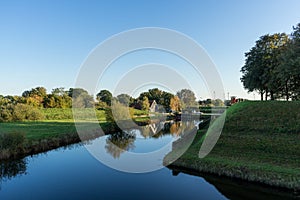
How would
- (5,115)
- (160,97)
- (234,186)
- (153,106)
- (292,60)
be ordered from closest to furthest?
(234,186) → (292,60) → (5,115) → (153,106) → (160,97)

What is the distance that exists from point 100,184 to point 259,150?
37.8ft

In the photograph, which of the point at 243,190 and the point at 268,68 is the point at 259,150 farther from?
the point at 268,68

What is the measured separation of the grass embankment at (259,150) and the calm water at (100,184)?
34.2 inches

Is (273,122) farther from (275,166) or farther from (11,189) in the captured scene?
(11,189)

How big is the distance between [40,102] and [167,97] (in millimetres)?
42215

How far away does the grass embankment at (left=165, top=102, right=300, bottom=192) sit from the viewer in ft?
41.8

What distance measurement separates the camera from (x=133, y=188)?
13.2m

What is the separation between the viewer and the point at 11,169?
633 inches

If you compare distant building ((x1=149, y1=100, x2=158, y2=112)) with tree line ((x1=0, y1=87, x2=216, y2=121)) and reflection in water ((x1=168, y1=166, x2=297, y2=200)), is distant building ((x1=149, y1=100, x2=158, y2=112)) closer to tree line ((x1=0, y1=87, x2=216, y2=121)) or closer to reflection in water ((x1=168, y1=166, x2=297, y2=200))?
tree line ((x1=0, y1=87, x2=216, y2=121))

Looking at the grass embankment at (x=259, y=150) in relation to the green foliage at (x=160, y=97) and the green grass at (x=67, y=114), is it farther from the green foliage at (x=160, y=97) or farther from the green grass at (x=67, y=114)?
the green foliage at (x=160, y=97)

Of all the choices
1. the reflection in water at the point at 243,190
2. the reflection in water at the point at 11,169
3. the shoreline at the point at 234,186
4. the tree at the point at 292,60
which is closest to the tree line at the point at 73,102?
the reflection in water at the point at 11,169

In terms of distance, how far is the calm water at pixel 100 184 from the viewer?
12.0m

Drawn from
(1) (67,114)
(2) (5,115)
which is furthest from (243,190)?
(1) (67,114)

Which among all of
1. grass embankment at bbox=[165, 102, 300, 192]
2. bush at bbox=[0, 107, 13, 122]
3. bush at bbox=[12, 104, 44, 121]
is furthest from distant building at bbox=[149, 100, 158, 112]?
grass embankment at bbox=[165, 102, 300, 192]
